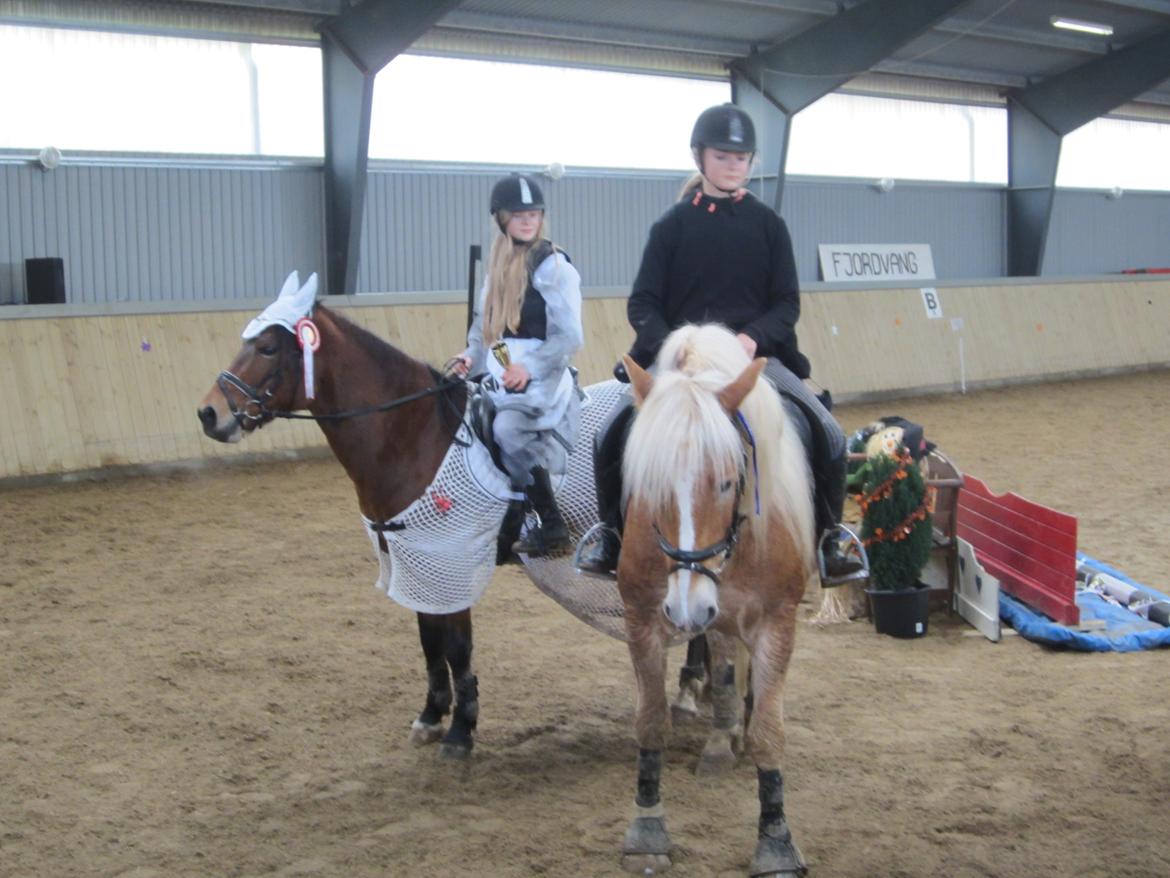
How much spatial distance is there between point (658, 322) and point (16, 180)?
10241mm

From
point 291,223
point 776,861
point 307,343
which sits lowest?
point 776,861

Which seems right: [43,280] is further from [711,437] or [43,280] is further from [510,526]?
[711,437]

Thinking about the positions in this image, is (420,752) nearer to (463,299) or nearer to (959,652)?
(959,652)

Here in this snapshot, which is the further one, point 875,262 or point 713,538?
point 875,262

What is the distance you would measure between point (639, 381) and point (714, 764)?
1741 millimetres

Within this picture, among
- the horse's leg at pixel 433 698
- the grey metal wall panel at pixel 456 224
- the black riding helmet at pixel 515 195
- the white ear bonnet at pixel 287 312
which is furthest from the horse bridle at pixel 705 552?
the grey metal wall panel at pixel 456 224

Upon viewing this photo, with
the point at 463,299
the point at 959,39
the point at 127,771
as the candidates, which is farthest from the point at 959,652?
the point at 959,39

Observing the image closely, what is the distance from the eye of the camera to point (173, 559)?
8383 millimetres

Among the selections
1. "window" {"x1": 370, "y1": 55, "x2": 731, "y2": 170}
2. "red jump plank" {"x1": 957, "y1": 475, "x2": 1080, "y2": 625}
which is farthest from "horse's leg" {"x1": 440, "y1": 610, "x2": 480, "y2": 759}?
"window" {"x1": 370, "y1": 55, "x2": 731, "y2": 170}

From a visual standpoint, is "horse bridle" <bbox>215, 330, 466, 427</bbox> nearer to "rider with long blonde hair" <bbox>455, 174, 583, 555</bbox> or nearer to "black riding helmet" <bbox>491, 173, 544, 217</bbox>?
"rider with long blonde hair" <bbox>455, 174, 583, 555</bbox>

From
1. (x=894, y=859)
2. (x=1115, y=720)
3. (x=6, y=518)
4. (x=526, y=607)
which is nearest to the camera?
(x=894, y=859)

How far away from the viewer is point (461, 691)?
495 cm

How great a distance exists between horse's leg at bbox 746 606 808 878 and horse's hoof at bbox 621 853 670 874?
28cm

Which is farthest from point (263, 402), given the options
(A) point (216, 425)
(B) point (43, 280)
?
(B) point (43, 280)
